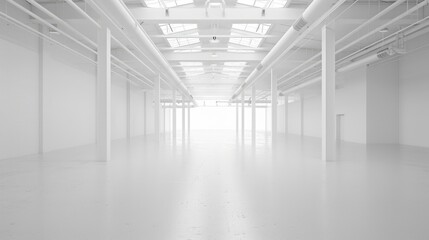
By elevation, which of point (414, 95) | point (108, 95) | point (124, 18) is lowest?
point (108, 95)

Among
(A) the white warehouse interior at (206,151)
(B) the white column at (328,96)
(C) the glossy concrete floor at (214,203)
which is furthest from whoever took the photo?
(B) the white column at (328,96)

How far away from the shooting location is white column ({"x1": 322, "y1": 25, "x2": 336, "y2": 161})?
36.1 ft

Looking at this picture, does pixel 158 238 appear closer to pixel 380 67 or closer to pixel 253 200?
pixel 253 200

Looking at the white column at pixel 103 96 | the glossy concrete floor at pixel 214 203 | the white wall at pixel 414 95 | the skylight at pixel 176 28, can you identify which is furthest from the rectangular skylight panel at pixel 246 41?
the glossy concrete floor at pixel 214 203

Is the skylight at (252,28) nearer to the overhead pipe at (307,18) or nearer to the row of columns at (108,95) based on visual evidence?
the overhead pipe at (307,18)

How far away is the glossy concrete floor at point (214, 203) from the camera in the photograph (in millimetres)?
3928

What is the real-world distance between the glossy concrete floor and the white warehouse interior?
33mm

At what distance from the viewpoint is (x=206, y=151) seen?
565 inches

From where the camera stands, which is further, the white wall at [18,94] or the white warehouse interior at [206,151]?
the white wall at [18,94]

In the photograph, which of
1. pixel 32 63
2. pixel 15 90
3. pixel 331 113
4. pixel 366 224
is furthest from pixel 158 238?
pixel 32 63

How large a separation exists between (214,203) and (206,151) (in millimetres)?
9086

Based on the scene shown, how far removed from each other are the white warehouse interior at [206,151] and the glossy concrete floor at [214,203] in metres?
0.03

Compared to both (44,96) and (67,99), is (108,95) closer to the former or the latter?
(44,96)

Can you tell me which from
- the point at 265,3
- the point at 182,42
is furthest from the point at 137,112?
the point at 265,3
